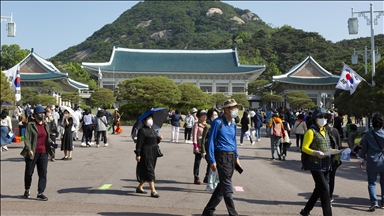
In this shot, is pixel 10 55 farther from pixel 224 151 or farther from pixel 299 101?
pixel 224 151

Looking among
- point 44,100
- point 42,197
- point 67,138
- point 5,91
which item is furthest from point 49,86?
point 42,197

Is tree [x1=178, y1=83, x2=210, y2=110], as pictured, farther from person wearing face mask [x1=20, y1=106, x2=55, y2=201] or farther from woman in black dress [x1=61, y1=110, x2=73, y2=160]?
person wearing face mask [x1=20, y1=106, x2=55, y2=201]

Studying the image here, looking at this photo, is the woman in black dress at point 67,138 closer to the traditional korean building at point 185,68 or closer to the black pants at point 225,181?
Result: the black pants at point 225,181

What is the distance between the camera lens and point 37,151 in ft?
25.2

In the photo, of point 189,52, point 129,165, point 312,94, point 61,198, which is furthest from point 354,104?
point 189,52

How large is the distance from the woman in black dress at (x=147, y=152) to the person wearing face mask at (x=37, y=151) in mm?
1706

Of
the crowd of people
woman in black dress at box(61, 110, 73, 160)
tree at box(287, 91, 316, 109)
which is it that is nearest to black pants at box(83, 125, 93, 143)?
woman in black dress at box(61, 110, 73, 160)

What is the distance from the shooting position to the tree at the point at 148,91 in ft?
120

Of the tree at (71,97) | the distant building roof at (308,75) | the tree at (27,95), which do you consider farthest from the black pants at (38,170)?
the distant building roof at (308,75)

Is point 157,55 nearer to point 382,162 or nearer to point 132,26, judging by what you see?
point 382,162

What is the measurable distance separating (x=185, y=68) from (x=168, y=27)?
91.2m

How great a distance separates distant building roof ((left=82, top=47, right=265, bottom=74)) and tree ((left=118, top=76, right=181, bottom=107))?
77.9 feet

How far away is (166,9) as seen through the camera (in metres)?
164

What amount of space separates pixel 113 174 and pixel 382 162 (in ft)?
20.2
